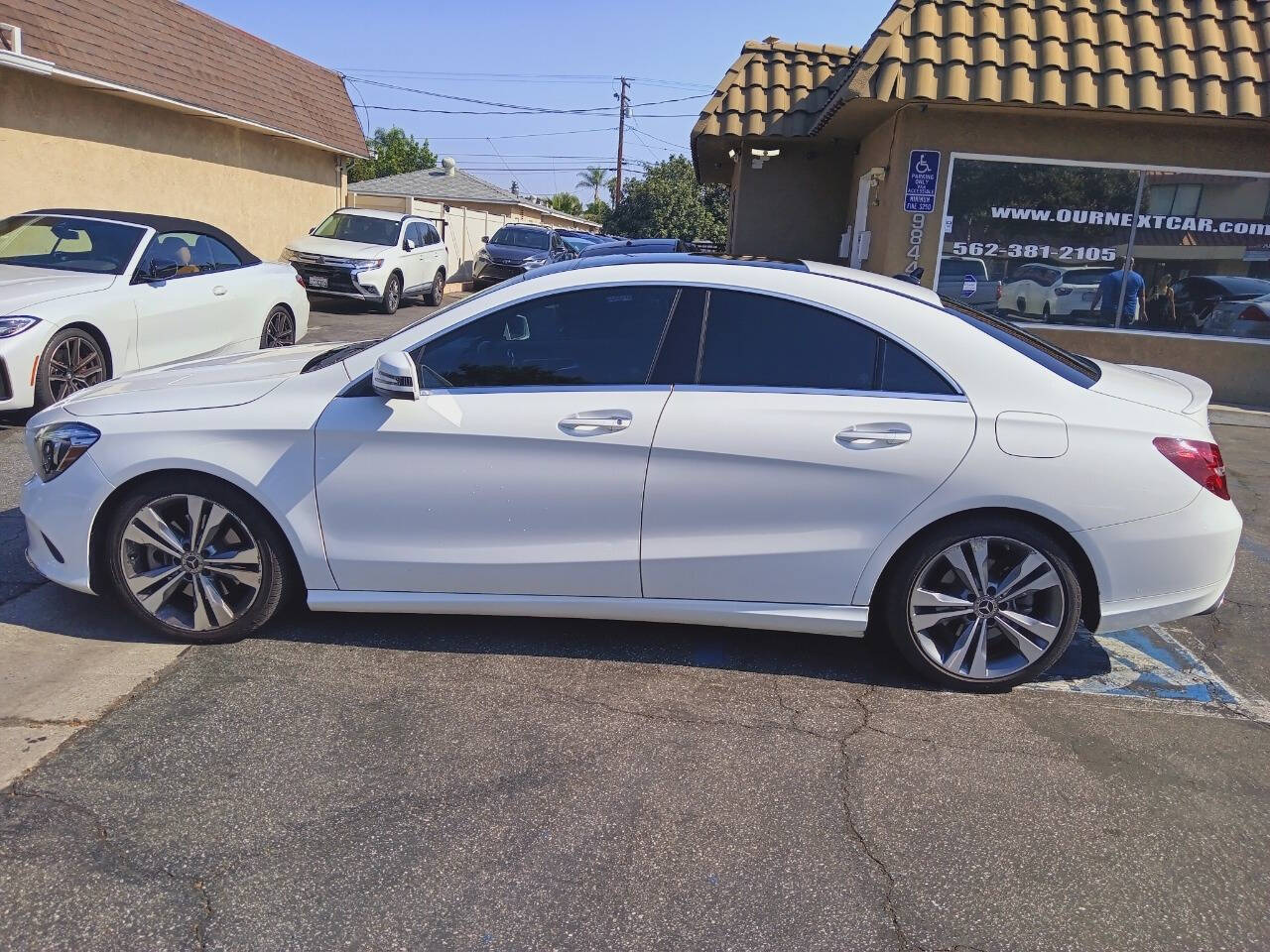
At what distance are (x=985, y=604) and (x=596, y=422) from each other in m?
1.65

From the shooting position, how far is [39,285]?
7469 mm

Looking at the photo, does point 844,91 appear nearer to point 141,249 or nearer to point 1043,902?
point 141,249

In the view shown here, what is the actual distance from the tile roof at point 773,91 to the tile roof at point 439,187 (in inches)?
1037

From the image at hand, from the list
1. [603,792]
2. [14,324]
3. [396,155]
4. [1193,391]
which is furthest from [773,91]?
[396,155]

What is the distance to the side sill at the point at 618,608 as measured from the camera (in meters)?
3.89

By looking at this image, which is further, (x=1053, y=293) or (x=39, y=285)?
(x=1053, y=293)

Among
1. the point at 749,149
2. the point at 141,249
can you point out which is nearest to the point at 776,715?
the point at 141,249

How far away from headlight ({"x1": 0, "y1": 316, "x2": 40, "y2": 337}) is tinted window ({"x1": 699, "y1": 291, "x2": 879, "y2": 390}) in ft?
18.0

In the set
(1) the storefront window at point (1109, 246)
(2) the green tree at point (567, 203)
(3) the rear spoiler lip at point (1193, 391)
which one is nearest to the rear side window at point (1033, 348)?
(3) the rear spoiler lip at point (1193, 391)

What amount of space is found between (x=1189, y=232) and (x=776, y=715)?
10060 millimetres

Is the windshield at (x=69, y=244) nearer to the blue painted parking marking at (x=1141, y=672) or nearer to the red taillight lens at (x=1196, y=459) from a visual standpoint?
the blue painted parking marking at (x=1141, y=672)

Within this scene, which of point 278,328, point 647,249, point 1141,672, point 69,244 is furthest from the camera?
point 278,328

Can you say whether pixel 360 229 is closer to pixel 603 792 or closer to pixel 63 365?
A: pixel 63 365

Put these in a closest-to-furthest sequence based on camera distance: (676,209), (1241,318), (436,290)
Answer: (1241,318) < (436,290) < (676,209)
